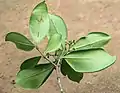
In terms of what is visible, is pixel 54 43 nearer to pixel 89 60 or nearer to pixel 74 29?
pixel 89 60

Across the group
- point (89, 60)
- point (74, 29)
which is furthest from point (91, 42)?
point (74, 29)

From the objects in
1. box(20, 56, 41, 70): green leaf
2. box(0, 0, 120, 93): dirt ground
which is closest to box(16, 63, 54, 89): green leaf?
box(20, 56, 41, 70): green leaf

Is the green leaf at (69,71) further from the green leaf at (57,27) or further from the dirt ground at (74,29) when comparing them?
the dirt ground at (74,29)

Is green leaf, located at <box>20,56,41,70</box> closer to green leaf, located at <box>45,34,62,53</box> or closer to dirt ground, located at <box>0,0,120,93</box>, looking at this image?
green leaf, located at <box>45,34,62,53</box>

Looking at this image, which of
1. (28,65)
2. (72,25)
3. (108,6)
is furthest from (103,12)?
(28,65)

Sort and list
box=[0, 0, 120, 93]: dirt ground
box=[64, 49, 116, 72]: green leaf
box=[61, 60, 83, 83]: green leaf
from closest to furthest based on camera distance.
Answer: box=[64, 49, 116, 72]: green leaf → box=[61, 60, 83, 83]: green leaf → box=[0, 0, 120, 93]: dirt ground
